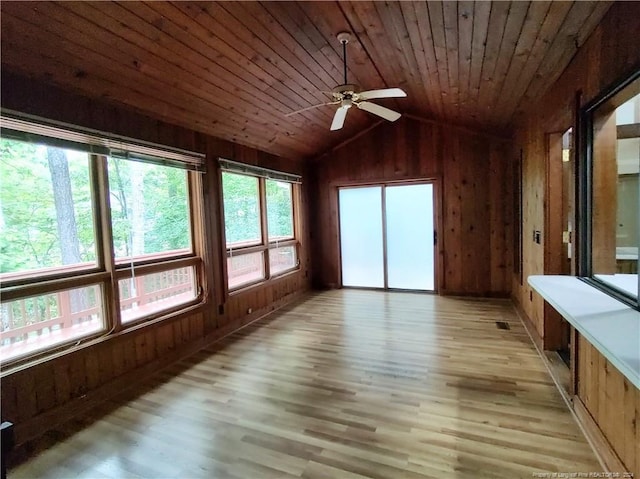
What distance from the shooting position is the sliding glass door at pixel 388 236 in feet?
19.2

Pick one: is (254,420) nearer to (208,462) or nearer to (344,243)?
(208,462)

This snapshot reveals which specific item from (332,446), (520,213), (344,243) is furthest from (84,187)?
(520,213)

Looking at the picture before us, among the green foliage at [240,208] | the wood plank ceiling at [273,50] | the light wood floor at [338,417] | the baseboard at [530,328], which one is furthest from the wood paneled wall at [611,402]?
the green foliage at [240,208]

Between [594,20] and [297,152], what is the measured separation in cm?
427

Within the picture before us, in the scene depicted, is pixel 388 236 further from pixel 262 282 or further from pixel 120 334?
pixel 120 334

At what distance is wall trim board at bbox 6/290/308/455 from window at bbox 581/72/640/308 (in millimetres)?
3558

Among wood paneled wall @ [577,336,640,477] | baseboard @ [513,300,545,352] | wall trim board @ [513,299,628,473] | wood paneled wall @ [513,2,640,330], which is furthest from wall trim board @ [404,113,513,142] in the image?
wood paneled wall @ [577,336,640,477]

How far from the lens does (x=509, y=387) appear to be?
2639 mm

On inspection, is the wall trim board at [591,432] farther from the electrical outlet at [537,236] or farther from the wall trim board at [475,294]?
the wall trim board at [475,294]

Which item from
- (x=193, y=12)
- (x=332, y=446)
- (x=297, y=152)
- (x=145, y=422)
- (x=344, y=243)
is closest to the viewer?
(x=332, y=446)

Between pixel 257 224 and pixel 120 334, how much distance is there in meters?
2.49

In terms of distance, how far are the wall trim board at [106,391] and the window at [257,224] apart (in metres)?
0.75

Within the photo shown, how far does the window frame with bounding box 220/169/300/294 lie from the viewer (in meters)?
4.27

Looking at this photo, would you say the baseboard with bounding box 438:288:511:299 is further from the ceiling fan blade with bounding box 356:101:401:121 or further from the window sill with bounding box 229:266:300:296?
the ceiling fan blade with bounding box 356:101:401:121
